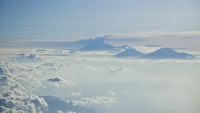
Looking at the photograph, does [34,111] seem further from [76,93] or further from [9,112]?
[76,93]

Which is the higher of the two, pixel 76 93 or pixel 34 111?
pixel 76 93

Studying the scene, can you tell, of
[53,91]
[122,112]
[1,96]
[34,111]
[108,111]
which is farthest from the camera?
[108,111]

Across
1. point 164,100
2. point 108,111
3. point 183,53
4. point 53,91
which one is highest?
point 183,53

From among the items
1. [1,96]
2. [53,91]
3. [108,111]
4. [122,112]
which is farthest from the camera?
[108,111]

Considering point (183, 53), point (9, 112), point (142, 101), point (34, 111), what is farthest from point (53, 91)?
point (183, 53)

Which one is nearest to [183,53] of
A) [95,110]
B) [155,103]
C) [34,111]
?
[155,103]

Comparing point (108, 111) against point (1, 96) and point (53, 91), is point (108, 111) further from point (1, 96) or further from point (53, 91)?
point (1, 96)

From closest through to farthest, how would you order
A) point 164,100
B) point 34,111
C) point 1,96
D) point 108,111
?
point 1,96
point 34,111
point 164,100
point 108,111

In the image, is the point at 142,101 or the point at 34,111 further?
the point at 142,101

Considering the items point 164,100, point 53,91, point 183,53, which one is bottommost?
point 164,100
